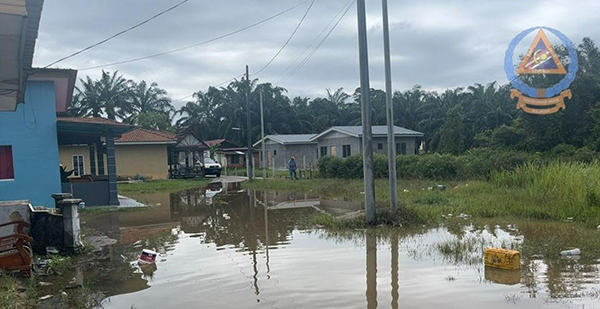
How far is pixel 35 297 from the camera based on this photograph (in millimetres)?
6430

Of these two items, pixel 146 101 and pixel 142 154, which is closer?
pixel 142 154

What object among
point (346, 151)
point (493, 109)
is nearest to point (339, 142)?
point (346, 151)

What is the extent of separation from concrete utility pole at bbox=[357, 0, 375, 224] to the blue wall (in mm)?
10731

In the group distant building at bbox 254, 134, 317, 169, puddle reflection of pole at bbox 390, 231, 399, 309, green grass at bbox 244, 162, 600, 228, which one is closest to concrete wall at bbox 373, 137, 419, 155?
distant building at bbox 254, 134, 317, 169

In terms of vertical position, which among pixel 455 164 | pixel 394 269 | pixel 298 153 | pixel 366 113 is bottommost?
pixel 394 269

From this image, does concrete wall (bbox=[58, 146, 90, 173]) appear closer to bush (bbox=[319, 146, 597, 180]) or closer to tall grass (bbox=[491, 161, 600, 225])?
bush (bbox=[319, 146, 597, 180])

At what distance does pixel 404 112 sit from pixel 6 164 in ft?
161

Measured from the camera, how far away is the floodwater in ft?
20.1

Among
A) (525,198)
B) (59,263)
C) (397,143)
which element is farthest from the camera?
(397,143)

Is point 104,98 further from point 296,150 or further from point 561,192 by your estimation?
point 561,192

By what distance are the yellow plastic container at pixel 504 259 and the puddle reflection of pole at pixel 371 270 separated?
1760 millimetres

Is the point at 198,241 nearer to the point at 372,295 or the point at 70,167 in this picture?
the point at 372,295

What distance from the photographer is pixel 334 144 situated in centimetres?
3862

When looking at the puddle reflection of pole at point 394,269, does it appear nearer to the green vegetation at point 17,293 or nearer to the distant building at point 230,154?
the green vegetation at point 17,293
